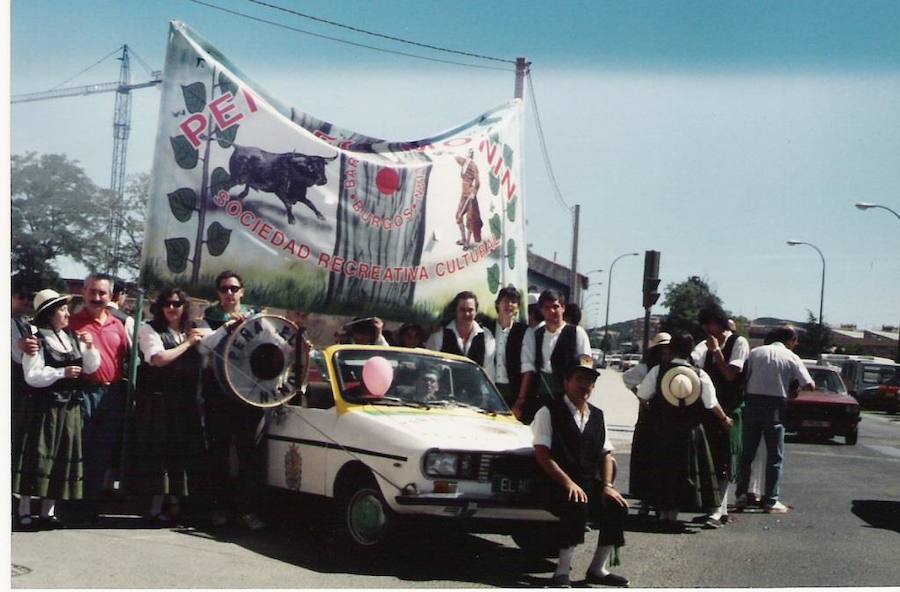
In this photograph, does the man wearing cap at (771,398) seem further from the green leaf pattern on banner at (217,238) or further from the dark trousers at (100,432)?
the dark trousers at (100,432)

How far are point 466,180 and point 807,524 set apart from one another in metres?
Answer: 3.55

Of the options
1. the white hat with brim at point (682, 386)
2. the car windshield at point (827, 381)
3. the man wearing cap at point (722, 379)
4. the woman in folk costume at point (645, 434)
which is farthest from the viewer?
the car windshield at point (827, 381)

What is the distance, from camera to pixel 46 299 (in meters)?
6.91

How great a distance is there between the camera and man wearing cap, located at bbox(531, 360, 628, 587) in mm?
6605

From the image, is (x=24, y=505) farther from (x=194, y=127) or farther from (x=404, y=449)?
(x=194, y=127)

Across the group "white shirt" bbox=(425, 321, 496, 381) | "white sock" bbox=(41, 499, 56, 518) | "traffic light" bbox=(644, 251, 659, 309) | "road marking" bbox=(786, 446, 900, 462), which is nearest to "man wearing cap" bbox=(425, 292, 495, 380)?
"white shirt" bbox=(425, 321, 496, 381)

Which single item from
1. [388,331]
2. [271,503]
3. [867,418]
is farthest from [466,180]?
[867,418]

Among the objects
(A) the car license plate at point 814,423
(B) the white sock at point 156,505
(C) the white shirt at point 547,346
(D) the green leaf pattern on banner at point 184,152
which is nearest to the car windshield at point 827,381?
(A) the car license plate at point 814,423

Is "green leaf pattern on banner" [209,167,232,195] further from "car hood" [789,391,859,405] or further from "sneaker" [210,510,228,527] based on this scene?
"car hood" [789,391,859,405]

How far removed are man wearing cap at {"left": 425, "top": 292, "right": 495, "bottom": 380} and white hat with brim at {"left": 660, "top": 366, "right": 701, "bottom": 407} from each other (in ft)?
4.07

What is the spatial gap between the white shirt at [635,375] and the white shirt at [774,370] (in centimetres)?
98

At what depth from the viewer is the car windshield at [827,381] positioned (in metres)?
17.9

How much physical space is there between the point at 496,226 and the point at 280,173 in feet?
6.11

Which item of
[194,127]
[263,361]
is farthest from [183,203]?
[263,361]
